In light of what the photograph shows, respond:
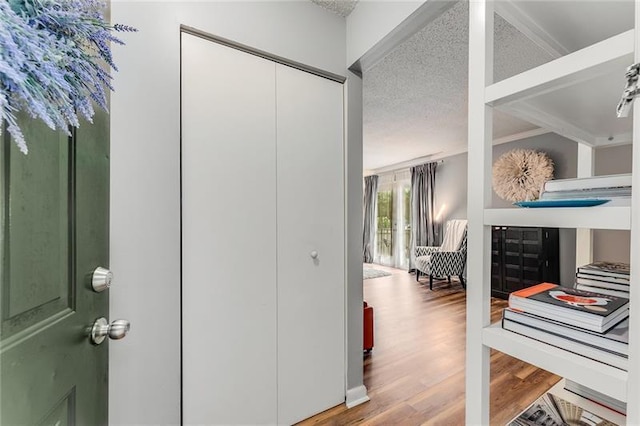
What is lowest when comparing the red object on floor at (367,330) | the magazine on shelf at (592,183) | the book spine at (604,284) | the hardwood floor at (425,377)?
the hardwood floor at (425,377)

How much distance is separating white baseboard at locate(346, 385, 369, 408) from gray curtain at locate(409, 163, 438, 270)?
14.4ft

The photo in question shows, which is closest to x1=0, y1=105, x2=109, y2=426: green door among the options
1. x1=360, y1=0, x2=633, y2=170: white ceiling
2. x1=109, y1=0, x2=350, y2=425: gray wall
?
x1=109, y1=0, x2=350, y2=425: gray wall

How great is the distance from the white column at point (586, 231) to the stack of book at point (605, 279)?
1.21ft

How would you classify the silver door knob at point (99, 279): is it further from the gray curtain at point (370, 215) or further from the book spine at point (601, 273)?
the gray curtain at point (370, 215)

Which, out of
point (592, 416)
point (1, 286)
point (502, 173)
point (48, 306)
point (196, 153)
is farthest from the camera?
point (502, 173)

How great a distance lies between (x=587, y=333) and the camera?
56cm

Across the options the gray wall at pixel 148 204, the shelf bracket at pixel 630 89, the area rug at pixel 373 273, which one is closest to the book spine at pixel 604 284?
the shelf bracket at pixel 630 89

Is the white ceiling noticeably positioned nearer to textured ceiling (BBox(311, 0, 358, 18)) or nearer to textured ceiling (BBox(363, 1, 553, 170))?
textured ceiling (BBox(363, 1, 553, 170))

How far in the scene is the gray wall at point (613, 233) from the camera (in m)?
2.86

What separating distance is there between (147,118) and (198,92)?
0.29m

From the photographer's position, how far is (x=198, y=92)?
52.0 inches

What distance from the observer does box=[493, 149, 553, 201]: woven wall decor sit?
3758mm

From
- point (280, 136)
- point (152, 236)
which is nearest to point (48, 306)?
point (152, 236)

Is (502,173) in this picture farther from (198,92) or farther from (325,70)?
(198,92)
